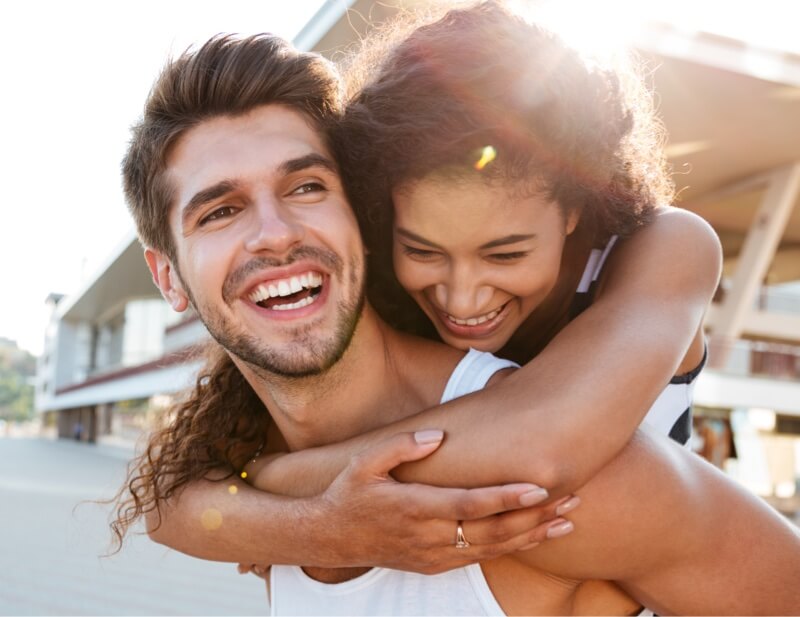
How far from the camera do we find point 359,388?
7.55 ft

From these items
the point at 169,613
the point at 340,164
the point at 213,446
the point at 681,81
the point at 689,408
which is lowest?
the point at 169,613

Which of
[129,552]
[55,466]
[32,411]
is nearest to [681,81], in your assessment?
[129,552]

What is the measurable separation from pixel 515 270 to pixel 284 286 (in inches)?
24.8

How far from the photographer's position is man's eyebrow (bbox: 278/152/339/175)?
2299 mm

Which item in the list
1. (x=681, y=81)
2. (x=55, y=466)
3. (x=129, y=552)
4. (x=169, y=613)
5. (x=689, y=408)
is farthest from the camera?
(x=55, y=466)

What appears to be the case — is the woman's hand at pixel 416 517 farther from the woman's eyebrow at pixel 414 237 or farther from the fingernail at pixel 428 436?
the woman's eyebrow at pixel 414 237

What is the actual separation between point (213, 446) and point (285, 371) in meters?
0.48

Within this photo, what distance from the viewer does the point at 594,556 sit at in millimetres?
1771

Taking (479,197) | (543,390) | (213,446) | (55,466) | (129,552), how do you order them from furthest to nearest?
(55,466), (129,552), (213,446), (479,197), (543,390)

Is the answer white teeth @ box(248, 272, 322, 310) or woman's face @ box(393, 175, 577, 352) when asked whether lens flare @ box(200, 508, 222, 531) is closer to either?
white teeth @ box(248, 272, 322, 310)

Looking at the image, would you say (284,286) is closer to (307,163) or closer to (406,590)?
(307,163)

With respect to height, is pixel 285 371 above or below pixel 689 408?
below

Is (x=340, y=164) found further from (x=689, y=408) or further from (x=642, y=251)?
(x=689, y=408)

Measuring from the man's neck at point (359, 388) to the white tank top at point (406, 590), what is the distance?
142 millimetres
